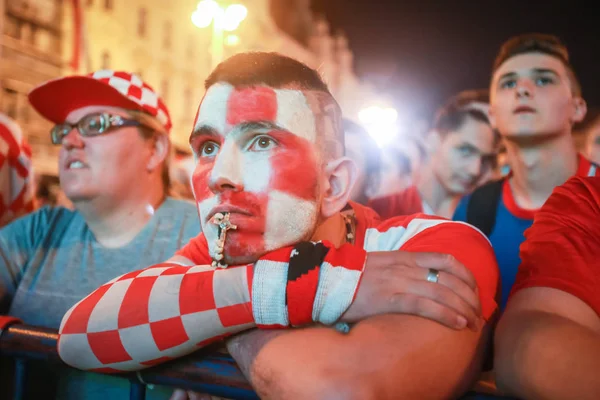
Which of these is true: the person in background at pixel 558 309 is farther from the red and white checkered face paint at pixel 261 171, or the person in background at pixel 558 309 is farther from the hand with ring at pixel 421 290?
the red and white checkered face paint at pixel 261 171

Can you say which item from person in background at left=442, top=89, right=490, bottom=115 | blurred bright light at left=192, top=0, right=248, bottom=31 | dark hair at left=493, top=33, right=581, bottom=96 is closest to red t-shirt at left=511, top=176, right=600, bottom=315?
dark hair at left=493, top=33, right=581, bottom=96

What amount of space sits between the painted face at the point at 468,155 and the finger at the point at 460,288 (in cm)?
225

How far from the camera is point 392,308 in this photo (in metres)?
1.17

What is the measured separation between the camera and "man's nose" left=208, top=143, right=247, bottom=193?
Answer: 4.33ft

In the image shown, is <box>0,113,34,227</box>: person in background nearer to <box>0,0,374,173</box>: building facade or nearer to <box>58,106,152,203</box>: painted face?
<box>58,106,152,203</box>: painted face

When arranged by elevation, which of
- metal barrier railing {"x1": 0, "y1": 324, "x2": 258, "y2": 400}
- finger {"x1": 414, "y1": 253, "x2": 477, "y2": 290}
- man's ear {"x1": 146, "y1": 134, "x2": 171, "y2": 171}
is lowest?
metal barrier railing {"x1": 0, "y1": 324, "x2": 258, "y2": 400}

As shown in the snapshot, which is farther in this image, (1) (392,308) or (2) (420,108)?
(2) (420,108)

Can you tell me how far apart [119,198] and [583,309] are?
1.86 metres

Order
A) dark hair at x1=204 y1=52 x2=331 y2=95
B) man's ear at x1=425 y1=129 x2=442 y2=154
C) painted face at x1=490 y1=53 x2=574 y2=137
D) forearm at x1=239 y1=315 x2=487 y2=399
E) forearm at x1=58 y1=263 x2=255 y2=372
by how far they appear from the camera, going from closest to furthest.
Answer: forearm at x1=239 y1=315 x2=487 y2=399 → forearm at x1=58 y1=263 x2=255 y2=372 → dark hair at x1=204 y1=52 x2=331 y2=95 → painted face at x1=490 y1=53 x2=574 y2=137 → man's ear at x1=425 y1=129 x2=442 y2=154

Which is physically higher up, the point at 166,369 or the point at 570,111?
the point at 570,111

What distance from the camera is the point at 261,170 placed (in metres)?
1.33

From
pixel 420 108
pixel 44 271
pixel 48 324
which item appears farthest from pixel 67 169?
pixel 420 108

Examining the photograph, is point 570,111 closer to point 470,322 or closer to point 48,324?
point 470,322

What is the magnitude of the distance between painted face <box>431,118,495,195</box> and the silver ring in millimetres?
2260
